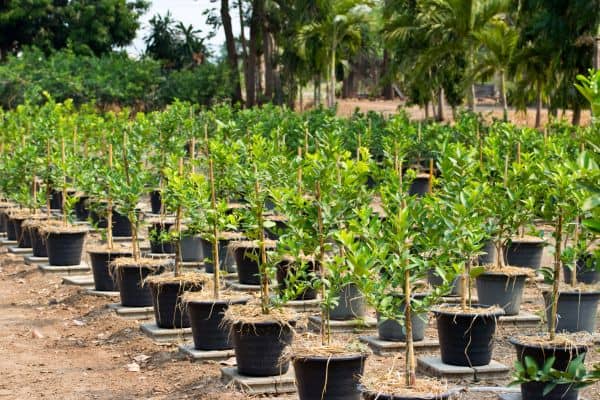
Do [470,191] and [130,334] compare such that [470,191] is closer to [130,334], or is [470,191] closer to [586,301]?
[586,301]

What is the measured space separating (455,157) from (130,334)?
10.4 feet

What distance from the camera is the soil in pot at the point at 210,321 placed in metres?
8.00

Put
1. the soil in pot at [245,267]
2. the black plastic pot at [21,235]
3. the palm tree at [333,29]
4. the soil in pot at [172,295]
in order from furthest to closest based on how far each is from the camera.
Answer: the palm tree at [333,29]
the black plastic pot at [21,235]
the soil in pot at [245,267]
the soil in pot at [172,295]

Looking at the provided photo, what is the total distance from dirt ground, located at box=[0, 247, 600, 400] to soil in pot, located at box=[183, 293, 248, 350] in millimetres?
232

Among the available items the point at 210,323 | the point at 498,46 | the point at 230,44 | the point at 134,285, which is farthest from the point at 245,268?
the point at 230,44

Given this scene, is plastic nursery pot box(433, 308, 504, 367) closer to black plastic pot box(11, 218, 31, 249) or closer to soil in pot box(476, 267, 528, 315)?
soil in pot box(476, 267, 528, 315)

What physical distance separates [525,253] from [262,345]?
472 cm

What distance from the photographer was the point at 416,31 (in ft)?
104

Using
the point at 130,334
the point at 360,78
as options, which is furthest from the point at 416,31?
the point at 360,78

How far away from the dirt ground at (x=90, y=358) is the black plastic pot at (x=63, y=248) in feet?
4.23

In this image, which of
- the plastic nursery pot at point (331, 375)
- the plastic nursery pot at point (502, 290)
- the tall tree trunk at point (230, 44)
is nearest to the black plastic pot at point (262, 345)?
the plastic nursery pot at point (331, 375)

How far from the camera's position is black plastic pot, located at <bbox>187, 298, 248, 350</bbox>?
8.00m

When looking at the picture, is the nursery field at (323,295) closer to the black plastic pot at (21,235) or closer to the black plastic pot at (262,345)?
the black plastic pot at (262,345)

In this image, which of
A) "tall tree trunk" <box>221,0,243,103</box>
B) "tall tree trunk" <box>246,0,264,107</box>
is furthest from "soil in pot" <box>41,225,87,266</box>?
"tall tree trunk" <box>221,0,243,103</box>
